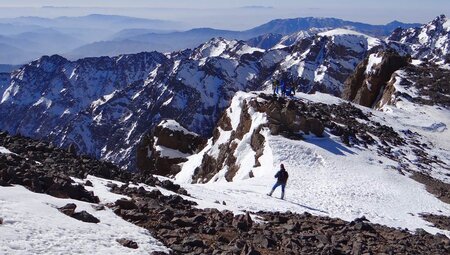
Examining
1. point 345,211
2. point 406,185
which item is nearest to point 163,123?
point 406,185

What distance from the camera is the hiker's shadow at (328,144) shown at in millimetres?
44625

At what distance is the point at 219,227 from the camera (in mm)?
18219

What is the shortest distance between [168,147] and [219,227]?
6906 centimetres

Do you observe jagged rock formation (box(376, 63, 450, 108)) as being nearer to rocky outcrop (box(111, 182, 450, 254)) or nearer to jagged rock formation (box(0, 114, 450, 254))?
jagged rock formation (box(0, 114, 450, 254))

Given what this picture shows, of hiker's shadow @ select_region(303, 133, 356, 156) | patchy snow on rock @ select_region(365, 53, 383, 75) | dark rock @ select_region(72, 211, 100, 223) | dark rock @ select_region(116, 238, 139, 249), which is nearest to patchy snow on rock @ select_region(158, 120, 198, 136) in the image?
patchy snow on rock @ select_region(365, 53, 383, 75)

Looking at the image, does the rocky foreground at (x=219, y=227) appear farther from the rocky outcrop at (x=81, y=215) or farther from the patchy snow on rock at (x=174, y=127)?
the patchy snow on rock at (x=174, y=127)

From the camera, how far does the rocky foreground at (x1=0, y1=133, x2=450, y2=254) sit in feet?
53.8

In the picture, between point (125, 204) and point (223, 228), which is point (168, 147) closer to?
point (125, 204)

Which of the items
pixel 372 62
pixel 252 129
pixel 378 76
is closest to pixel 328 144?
pixel 252 129

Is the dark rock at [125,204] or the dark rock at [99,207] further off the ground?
the dark rock at [99,207]

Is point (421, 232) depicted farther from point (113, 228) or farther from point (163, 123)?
point (163, 123)

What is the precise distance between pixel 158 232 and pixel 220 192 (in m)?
13.5

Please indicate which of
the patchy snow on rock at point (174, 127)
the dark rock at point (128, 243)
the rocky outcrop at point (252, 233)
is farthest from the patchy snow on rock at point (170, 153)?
the dark rock at point (128, 243)

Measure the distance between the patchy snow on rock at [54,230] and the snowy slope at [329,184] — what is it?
27.2 ft
